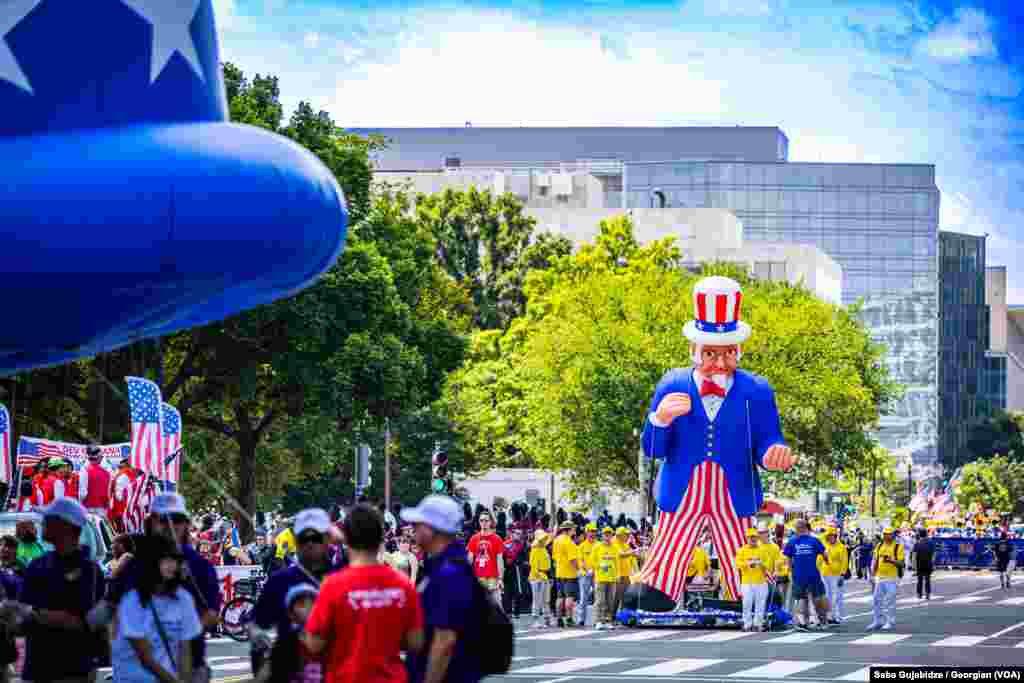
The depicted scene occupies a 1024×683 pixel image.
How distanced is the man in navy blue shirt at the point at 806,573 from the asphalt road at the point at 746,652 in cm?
58

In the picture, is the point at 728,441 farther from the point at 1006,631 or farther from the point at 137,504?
the point at 137,504

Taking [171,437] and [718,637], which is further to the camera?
[718,637]

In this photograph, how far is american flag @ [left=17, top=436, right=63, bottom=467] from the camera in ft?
101

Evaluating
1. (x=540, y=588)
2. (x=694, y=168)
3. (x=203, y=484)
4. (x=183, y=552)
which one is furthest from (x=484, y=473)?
(x=694, y=168)

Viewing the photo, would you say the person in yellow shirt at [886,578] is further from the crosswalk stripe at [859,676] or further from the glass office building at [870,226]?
the glass office building at [870,226]

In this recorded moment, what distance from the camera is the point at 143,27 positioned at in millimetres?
11773

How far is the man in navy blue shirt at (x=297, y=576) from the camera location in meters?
11.5

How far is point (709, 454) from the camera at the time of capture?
3356cm

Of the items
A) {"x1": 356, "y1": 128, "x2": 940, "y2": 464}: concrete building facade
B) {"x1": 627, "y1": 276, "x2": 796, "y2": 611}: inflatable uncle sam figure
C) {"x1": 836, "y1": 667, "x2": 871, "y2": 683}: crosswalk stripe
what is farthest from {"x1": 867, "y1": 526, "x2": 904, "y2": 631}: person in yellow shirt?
{"x1": 356, "y1": 128, "x2": 940, "y2": 464}: concrete building facade

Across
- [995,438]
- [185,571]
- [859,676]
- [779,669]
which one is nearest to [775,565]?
[779,669]

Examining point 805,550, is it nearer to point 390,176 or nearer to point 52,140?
point 52,140

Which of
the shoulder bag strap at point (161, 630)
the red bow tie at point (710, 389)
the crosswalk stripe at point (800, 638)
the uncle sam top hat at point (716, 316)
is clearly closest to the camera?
the shoulder bag strap at point (161, 630)

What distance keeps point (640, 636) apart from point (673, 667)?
22.3 ft

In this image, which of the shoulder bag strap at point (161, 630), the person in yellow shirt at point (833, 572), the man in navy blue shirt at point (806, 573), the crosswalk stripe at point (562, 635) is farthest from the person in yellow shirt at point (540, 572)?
the shoulder bag strap at point (161, 630)
